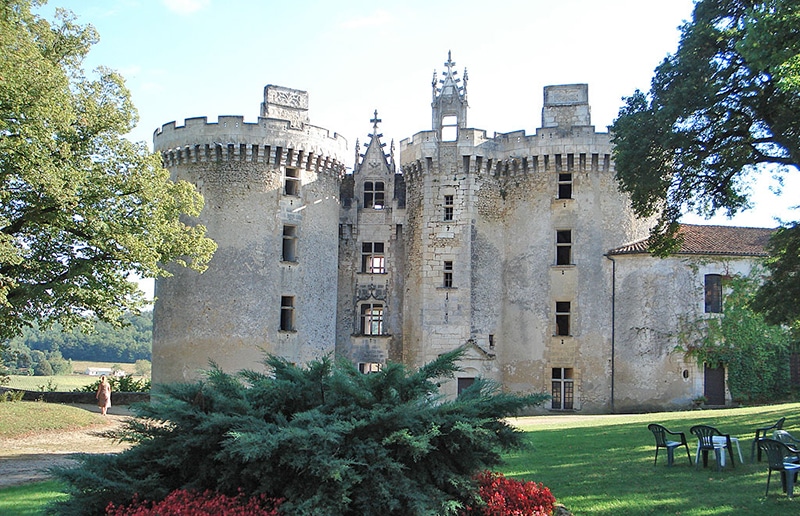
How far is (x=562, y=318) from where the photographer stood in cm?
3356

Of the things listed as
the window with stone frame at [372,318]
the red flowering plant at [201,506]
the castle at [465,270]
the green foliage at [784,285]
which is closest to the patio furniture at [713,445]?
the green foliage at [784,285]

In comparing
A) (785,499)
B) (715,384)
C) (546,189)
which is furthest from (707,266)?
(785,499)

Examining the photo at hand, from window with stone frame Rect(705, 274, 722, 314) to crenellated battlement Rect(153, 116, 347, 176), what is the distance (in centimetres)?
1763

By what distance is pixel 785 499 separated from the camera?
11102 mm

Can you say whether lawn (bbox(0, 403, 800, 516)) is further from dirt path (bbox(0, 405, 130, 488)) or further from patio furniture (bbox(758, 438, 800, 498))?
dirt path (bbox(0, 405, 130, 488))

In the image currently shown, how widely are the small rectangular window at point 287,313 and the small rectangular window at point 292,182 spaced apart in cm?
466

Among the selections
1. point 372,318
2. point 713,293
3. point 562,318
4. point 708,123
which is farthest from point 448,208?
point 708,123

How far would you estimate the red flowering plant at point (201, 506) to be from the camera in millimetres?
8102

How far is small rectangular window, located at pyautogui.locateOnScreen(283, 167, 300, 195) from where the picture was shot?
33.3 metres

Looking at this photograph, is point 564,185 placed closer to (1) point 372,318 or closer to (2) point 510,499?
(1) point 372,318

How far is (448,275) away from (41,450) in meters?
18.0

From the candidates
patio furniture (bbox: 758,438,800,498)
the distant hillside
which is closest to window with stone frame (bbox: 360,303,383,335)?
patio furniture (bbox: 758,438,800,498)

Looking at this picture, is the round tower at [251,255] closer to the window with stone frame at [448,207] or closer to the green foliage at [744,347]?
the window with stone frame at [448,207]

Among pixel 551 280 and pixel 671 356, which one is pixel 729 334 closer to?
pixel 671 356
